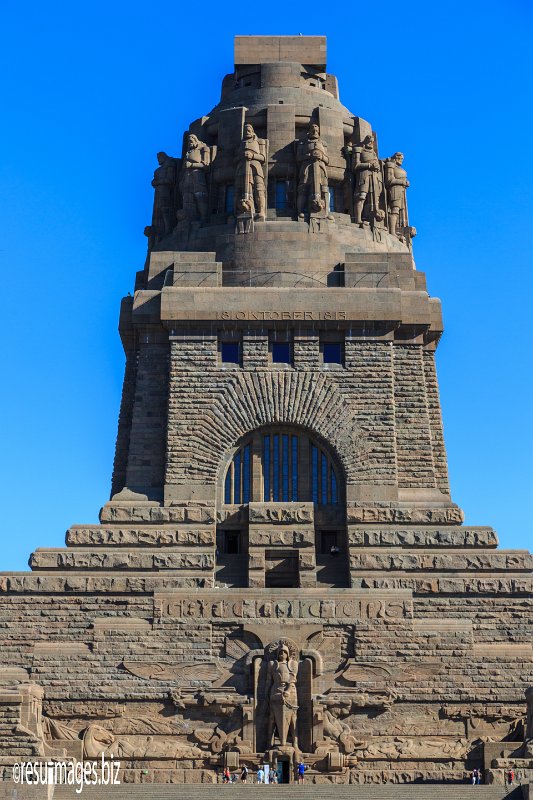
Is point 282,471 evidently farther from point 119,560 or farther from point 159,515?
point 119,560

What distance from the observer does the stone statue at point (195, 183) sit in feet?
160

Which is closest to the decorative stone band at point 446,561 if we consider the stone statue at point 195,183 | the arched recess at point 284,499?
the arched recess at point 284,499

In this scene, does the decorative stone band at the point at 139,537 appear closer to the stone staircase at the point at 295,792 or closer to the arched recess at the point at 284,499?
the arched recess at the point at 284,499

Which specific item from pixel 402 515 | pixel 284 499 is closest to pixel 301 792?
pixel 402 515

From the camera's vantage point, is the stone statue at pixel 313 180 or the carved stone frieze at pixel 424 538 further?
the stone statue at pixel 313 180

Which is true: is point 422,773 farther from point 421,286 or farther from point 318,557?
point 421,286

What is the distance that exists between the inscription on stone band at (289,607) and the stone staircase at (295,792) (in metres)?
5.74

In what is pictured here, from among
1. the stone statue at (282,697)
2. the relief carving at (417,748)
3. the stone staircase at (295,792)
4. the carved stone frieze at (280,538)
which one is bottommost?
the stone staircase at (295,792)

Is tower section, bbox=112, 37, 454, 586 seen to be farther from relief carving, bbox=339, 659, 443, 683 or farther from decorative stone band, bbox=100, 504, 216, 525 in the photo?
relief carving, bbox=339, 659, 443, 683

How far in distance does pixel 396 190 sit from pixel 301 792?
2262 cm

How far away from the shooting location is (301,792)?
34.5 meters

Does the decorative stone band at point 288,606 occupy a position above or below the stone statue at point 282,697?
above

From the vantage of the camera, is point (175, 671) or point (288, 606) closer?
point (175, 671)

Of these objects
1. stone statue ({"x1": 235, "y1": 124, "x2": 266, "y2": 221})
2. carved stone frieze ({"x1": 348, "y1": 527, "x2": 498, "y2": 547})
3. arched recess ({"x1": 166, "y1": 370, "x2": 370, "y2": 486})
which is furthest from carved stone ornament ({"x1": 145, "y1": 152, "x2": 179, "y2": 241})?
carved stone frieze ({"x1": 348, "y1": 527, "x2": 498, "y2": 547})
